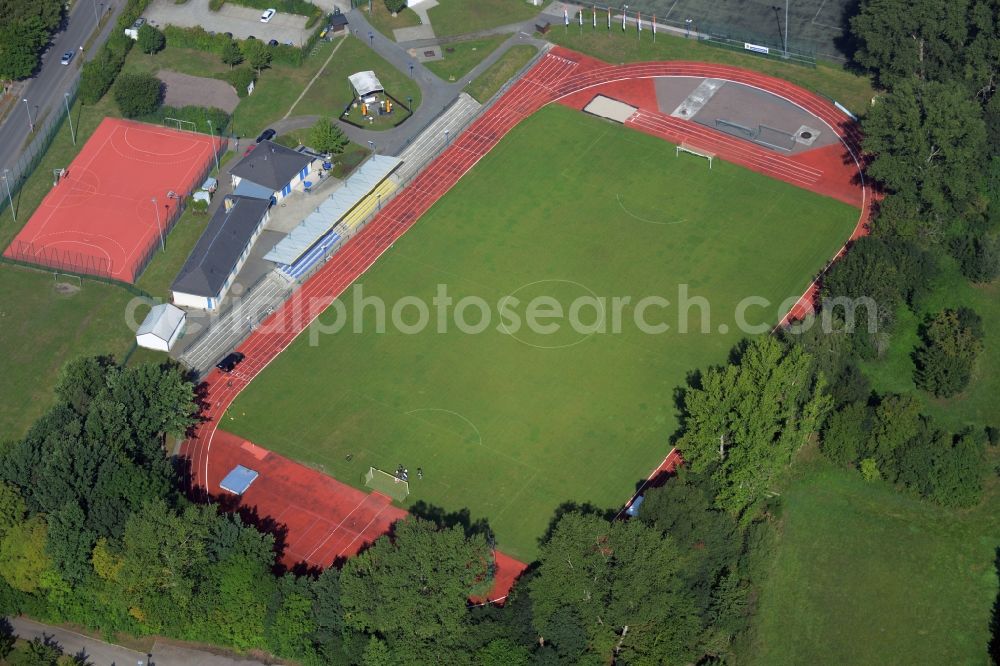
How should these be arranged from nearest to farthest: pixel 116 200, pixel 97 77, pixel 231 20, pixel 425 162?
pixel 116 200 → pixel 425 162 → pixel 97 77 → pixel 231 20

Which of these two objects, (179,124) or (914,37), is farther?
(179,124)

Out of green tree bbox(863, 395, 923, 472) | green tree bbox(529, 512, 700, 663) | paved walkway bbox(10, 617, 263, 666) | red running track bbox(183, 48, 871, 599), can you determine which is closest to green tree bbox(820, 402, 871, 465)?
green tree bbox(863, 395, 923, 472)

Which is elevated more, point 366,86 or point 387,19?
point 366,86

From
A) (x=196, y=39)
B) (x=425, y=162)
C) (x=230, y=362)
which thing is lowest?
(x=230, y=362)

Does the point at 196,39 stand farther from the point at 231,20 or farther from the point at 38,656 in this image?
the point at 38,656

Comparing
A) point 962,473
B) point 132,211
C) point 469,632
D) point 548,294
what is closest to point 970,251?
point 962,473

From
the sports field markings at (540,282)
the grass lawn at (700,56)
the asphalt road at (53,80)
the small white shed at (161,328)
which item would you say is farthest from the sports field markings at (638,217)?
the asphalt road at (53,80)

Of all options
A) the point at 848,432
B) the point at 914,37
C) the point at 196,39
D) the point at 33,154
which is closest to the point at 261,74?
the point at 196,39

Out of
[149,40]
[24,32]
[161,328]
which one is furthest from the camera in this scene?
[149,40]

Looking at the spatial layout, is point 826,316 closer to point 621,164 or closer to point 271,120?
point 621,164
